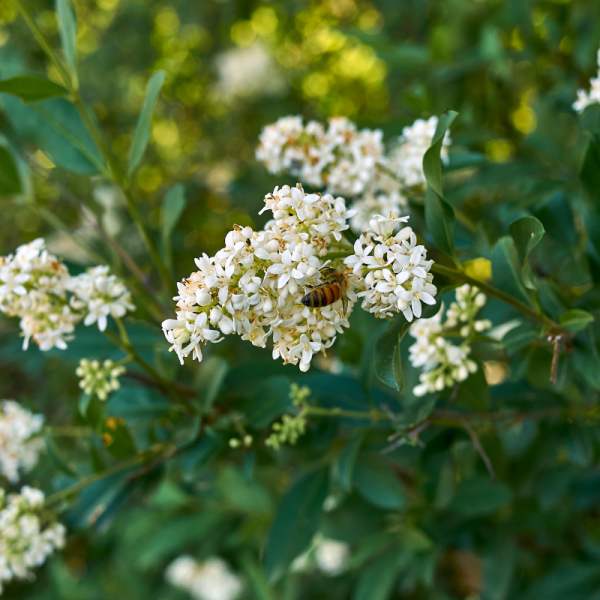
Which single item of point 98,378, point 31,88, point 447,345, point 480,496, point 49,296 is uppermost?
point 31,88

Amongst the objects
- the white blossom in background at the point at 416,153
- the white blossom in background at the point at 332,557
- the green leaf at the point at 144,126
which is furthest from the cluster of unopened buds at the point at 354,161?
the white blossom in background at the point at 332,557

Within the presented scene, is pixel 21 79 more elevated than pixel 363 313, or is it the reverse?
pixel 21 79

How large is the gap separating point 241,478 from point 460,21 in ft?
9.28

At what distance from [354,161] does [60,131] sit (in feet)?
3.37

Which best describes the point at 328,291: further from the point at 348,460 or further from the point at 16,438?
the point at 16,438

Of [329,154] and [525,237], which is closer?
[525,237]

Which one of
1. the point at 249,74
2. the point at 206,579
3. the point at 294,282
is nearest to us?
the point at 294,282

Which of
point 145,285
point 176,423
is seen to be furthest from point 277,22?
point 176,423

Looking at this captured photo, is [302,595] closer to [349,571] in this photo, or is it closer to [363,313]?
[349,571]

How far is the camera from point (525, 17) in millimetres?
2656

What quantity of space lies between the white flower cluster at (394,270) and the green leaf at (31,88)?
42.7 inches

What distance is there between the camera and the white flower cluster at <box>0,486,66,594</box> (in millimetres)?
1747

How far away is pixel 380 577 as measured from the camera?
89.5 inches

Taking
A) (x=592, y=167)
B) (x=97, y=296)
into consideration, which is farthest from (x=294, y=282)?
(x=592, y=167)
